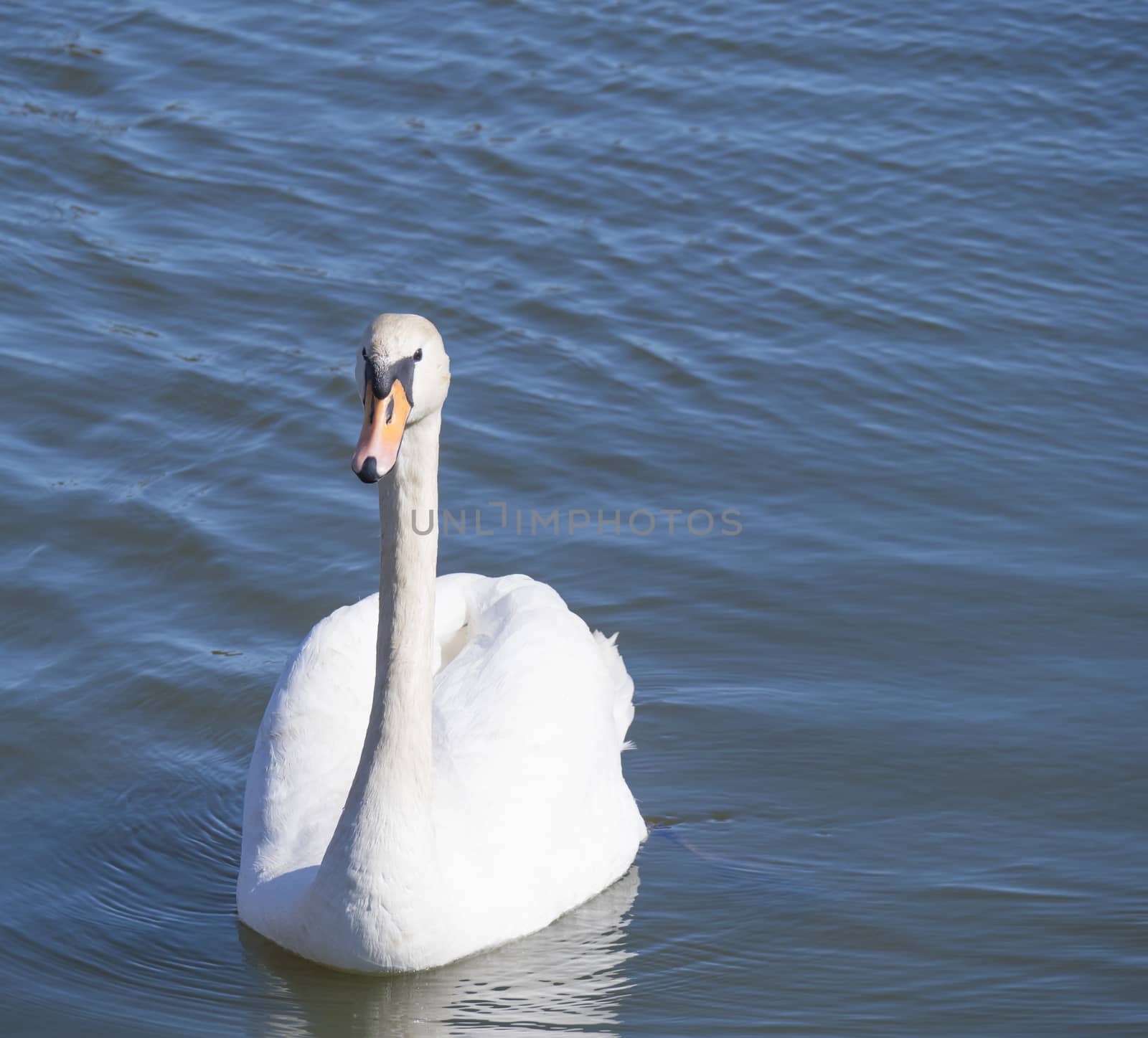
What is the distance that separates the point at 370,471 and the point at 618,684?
263 centimetres

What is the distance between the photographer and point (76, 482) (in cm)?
909

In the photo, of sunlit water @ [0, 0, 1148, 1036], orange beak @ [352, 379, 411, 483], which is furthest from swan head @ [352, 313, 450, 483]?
sunlit water @ [0, 0, 1148, 1036]

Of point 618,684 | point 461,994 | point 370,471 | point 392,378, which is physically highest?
point 392,378

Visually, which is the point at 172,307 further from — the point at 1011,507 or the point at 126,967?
the point at 126,967

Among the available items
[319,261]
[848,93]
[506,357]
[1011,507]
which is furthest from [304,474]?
[848,93]

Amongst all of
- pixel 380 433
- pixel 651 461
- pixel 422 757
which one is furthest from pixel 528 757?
pixel 651 461

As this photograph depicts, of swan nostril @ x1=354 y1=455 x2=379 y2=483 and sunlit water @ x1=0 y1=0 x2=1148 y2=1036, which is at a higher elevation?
swan nostril @ x1=354 y1=455 x2=379 y2=483

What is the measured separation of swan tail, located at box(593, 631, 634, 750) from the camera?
7.02 metres

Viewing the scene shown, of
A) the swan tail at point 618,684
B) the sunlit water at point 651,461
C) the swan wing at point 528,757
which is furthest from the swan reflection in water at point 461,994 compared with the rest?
the swan tail at point 618,684

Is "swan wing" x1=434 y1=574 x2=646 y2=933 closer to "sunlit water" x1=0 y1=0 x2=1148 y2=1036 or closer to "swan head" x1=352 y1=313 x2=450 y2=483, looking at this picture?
"sunlit water" x1=0 y1=0 x2=1148 y2=1036

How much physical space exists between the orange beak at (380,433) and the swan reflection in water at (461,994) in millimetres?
1772

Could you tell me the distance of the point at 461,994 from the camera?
5703mm

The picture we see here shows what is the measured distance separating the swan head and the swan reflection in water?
5.82 ft

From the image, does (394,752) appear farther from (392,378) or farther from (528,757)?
(392,378)
